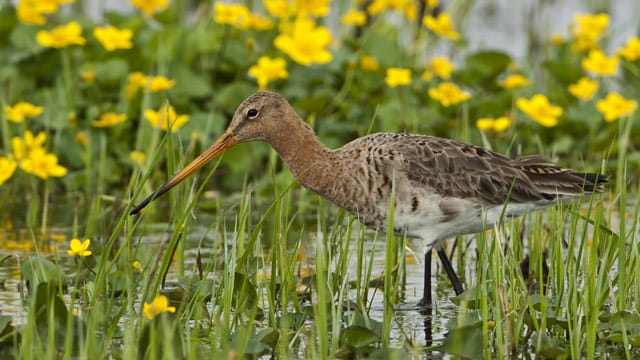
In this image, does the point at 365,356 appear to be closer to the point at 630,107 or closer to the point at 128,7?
the point at 630,107

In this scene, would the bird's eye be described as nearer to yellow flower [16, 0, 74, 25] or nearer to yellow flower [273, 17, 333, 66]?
yellow flower [273, 17, 333, 66]

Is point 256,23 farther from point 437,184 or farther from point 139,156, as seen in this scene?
point 437,184

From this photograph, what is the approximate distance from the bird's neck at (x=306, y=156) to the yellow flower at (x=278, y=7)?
356 centimetres

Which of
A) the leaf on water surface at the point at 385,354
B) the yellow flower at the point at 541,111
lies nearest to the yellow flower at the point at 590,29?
the yellow flower at the point at 541,111

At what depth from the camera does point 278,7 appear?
1020 cm

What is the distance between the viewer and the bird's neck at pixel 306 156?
663 cm

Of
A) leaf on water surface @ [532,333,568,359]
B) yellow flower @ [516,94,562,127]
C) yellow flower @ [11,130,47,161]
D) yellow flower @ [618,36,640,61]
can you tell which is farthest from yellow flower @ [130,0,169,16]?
leaf on water surface @ [532,333,568,359]

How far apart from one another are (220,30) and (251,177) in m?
1.88

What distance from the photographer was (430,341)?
5988 millimetres

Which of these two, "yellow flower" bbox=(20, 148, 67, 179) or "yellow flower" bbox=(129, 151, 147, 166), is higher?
"yellow flower" bbox=(129, 151, 147, 166)

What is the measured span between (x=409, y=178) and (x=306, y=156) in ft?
1.76

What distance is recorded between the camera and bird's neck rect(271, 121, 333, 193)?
21.8 ft

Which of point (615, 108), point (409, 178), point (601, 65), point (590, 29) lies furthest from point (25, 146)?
point (590, 29)

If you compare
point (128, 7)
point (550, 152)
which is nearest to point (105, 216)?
point (550, 152)
